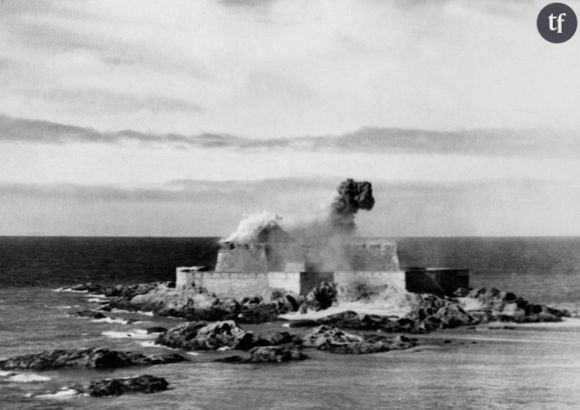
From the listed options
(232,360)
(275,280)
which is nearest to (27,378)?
(232,360)

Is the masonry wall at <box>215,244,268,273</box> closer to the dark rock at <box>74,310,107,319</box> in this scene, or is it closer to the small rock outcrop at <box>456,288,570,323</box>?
the dark rock at <box>74,310,107,319</box>

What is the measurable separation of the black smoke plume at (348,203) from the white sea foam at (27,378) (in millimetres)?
37516

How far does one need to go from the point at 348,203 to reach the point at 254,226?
8321mm

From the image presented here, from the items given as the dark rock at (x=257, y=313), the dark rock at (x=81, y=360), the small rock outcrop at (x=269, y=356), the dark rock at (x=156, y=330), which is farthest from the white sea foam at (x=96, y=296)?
the small rock outcrop at (x=269, y=356)

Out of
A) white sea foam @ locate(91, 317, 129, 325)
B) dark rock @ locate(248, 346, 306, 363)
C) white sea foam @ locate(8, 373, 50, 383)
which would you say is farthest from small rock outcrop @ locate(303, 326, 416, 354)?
white sea foam @ locate(91, 317, 129, 325)

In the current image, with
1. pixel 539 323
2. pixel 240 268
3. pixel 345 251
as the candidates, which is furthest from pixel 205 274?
pixel 539 323

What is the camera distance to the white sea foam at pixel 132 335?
5406 cm

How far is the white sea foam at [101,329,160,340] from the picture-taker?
54.1 meters

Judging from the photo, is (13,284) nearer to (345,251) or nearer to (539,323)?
(345,251)

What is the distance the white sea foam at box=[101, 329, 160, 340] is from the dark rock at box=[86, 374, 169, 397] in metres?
15.1

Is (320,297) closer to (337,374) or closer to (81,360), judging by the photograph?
(337,374)

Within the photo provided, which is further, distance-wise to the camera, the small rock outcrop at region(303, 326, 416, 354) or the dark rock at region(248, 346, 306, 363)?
the small rock outcrop at region(303, 326, 416, 354)

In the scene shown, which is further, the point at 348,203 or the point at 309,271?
the point at 348,203

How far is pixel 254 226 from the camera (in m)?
73.7
